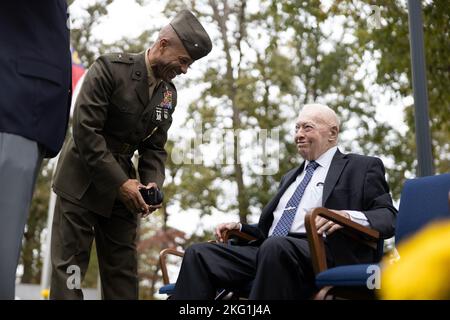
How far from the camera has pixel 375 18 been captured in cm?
766

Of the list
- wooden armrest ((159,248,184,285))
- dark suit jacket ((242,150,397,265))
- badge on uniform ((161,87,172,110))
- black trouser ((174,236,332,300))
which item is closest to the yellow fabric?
black trouser ((174,236,332,300))

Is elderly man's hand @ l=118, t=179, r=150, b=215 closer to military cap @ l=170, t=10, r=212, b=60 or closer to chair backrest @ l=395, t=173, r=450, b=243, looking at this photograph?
military cap @ l=170, t=10, r=212, b=60

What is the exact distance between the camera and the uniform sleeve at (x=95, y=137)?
3.18 m

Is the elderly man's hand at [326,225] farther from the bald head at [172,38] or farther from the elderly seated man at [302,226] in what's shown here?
the bald head at [172,38]

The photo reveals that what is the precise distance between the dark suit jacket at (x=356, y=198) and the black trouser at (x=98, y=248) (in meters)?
0.68

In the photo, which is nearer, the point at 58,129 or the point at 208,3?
the point at 58,129

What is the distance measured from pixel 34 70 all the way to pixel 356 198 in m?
1.87

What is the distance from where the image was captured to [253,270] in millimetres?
3336

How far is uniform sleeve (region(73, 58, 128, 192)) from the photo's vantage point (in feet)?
10.4
